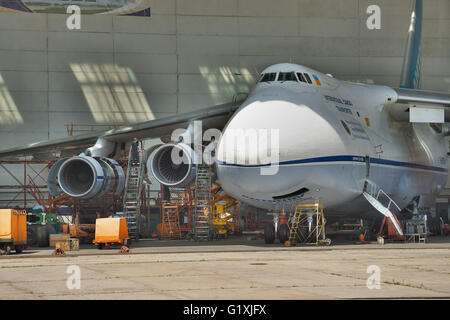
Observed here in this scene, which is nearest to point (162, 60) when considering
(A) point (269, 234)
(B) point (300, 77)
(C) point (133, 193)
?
(C) point (133, 193)

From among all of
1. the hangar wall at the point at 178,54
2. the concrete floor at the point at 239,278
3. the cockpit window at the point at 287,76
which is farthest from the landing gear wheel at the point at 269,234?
the hangar wall at the point at 178,54

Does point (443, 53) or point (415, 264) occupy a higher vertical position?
point (443, 53)

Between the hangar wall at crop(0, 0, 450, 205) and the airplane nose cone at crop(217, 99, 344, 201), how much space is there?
19.4 m

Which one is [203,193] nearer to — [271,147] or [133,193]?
[133,193]

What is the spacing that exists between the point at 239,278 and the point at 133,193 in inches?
638

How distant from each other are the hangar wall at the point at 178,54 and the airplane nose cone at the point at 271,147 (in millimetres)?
19431

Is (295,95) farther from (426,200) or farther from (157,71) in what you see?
(157,71)

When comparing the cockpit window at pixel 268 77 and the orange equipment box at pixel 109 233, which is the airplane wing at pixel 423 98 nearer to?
the cockpit window at pixel 268 77

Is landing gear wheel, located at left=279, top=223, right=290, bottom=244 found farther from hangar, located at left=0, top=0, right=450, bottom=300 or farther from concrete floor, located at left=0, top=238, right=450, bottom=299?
hangar, located at left=0, top=0, right=450, bottom=300

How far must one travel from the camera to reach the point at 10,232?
17.5 metres

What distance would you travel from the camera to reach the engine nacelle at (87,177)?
21.0 meters
